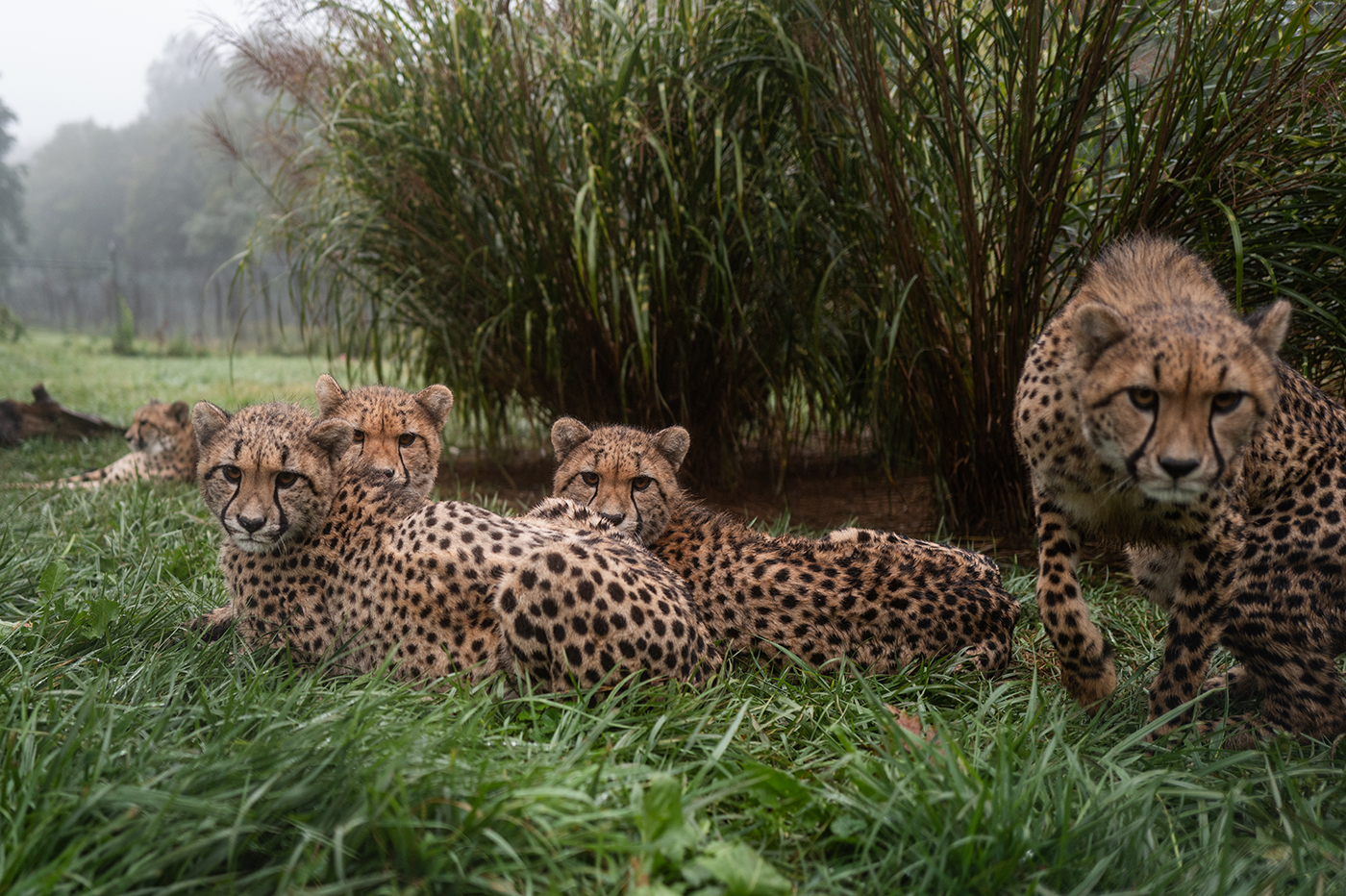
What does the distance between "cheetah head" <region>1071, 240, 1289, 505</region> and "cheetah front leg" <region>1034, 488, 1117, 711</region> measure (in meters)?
0.43

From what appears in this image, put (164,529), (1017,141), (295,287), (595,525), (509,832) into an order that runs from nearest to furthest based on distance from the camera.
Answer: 1. (509,832)
2. (595,525)
3. (1017,141)
4. (164,529)
5. (295,287)

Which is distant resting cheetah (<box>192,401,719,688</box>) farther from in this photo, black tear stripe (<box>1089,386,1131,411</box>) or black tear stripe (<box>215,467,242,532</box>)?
black tear stripe (<box>1089,386,1131,411</box>)

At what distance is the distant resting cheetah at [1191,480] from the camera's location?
183 centimetres

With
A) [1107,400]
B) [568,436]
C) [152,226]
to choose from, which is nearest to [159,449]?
[568,436]

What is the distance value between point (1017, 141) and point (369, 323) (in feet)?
13.3

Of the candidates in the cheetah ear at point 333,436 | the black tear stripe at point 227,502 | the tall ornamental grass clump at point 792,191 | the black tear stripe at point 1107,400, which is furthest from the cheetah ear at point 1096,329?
the black tear stripe at point 227,502

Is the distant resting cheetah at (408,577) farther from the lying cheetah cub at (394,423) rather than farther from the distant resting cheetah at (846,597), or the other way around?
the lying cheetah cub at (394,423)

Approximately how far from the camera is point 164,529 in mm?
3957

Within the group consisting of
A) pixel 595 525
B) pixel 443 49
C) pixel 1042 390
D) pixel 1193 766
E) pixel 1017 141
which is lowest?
pixel 1193 766

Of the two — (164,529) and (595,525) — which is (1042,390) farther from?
(164,529)

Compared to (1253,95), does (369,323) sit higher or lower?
lower

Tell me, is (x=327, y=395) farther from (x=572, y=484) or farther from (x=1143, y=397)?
(x=1143, y=397)

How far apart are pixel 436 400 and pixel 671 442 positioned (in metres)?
1.07

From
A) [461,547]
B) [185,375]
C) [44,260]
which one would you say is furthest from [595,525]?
[44,260]
